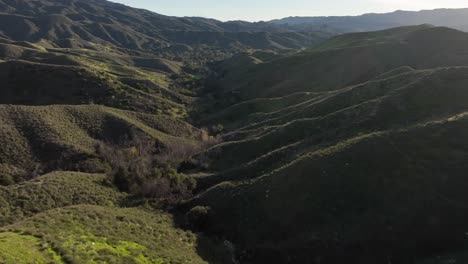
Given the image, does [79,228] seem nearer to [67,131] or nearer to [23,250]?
[23,250]

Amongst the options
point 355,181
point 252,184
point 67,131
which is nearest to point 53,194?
point 252,184

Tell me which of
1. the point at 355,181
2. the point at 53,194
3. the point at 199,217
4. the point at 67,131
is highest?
the point at 355,181

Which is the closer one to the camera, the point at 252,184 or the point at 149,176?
the point at 252,184

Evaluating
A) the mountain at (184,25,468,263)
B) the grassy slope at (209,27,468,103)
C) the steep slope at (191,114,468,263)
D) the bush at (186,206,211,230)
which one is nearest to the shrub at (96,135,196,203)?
the mountain at (184,25,468,263)

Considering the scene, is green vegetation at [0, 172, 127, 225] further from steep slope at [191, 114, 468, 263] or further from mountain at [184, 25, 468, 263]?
steep slope at [191, 114, 468, 263]

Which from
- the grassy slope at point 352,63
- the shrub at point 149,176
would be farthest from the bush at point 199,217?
the grassy slope at point 352,63

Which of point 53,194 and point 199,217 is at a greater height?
point 53,194

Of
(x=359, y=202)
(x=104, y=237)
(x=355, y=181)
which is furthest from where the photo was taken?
(x=355, y=181)

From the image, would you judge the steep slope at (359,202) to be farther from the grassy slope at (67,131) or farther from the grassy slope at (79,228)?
the grassy slope at (67,131)

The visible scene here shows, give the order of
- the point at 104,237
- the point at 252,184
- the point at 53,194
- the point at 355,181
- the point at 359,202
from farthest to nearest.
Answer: the point at 252,184, the point at 53,194, the point at 355,181, the point at 359,202, the point at 104,237

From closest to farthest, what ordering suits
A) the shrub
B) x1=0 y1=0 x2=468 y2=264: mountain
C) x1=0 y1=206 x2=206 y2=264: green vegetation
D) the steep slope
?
x1=0 y1=206 x2=206 y2=264: green vegetation → x1=0 y1=0 x2=468 y2=264: mountain → the steep slope → the shrub

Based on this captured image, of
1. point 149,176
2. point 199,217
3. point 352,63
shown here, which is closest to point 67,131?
point 149,176

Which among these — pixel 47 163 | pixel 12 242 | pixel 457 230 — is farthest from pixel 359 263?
pixel 47 163
